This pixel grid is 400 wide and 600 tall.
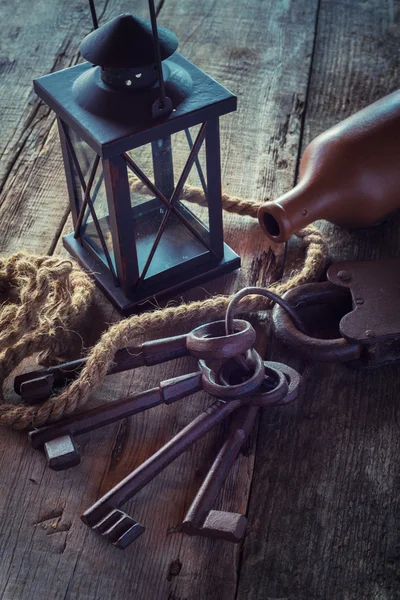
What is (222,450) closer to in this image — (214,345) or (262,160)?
(214,345)

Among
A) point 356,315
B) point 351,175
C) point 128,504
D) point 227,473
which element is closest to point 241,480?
point 227,473

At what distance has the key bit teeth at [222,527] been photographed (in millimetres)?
864

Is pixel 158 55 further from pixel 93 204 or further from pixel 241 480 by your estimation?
pixel 241 480

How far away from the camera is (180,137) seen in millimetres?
1008

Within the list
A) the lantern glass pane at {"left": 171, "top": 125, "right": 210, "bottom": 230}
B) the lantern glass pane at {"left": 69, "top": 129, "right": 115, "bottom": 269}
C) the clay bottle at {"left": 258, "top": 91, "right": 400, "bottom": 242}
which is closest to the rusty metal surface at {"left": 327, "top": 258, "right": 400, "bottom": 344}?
the clay bottle at {"left": 258, "top": 91, "right": 400, "bottom": 242}

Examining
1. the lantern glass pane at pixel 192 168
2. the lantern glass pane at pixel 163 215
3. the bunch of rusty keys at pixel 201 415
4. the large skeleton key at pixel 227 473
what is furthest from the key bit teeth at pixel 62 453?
the lantern glass pane at pixel 192 168

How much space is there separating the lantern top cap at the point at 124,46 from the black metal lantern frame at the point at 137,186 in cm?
6

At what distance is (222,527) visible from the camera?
0.87 meters

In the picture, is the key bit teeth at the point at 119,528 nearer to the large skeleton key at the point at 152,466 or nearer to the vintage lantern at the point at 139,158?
the large skeleton key at the point at 152,466

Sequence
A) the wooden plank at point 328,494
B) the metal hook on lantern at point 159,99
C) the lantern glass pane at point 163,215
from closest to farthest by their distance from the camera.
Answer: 1. the wooden plank at point 328,494
2. the metal hook on lantern at point 159,99
3. the lantern glass pane at point 163,215

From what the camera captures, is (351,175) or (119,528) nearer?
(119,528)

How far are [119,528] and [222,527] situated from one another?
0.12 meters

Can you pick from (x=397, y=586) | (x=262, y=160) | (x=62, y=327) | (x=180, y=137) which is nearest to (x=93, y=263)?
(x=62, y=327)

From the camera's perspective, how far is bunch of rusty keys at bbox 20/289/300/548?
0.88 m
